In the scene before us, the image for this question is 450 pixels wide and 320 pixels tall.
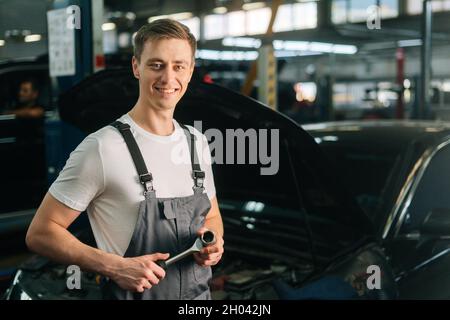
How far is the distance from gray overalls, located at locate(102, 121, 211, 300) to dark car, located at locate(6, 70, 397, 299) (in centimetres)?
21

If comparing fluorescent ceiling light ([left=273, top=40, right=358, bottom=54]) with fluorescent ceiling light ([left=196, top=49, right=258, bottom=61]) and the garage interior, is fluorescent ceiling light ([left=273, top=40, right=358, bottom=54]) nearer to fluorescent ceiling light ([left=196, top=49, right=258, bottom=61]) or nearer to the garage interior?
fluorescent ceiling light ([left=196, top=49, right=258, bottom=61])

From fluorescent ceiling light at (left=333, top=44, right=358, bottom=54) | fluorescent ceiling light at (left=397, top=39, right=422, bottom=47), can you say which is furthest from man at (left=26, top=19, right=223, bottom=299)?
fluorescent ceiling light at (left=333, top=44, right=358, bottom=54)

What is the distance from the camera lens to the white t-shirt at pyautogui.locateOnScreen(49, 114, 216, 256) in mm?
900

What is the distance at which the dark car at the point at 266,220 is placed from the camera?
127cm

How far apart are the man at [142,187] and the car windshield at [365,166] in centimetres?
132

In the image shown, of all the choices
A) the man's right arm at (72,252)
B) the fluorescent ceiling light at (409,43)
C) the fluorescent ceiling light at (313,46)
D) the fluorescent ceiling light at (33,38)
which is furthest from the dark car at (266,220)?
the fluorescent ceiling light at (409,43)

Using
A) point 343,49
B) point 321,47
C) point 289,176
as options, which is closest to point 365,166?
point 289,176

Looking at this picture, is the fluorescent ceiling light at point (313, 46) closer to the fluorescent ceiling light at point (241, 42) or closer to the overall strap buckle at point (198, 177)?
the fluorescent ceiling light at point (241, 42)

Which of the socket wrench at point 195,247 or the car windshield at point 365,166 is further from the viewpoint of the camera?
the car windshield at point 365,166

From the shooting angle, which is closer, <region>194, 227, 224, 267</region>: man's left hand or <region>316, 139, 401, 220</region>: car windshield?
<region>194, 227, 224, 267</region>: man's left hand

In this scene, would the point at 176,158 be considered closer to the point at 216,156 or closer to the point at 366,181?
the point at 216,156

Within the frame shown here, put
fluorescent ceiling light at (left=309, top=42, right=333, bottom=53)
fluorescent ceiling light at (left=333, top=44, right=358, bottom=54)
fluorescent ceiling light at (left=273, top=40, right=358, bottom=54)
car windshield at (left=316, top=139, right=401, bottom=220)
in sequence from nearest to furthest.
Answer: car windshield at (left=316, top=139, right=401, bottom=220) → fluorescent ceiling light at (left=273, top=40, right=358, bottom=54) → fluorescent ceiling light at (left=309, top=42, right=333, bottom=53) → fluorescent ceiling light at (left=333, top=44, right=358, bottom=54)

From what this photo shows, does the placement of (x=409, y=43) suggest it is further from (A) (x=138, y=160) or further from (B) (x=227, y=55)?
(A) (x=138, y=160)

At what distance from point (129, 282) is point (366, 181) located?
159 cm
